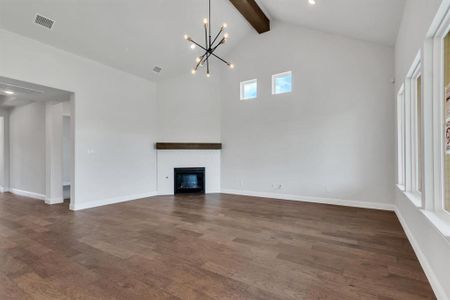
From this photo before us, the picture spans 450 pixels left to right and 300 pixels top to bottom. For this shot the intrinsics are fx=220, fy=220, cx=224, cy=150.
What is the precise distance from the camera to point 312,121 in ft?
16.7

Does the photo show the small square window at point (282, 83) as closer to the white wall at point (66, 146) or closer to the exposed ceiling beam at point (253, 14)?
→ the exposed ceiling beam at point (253, 14)

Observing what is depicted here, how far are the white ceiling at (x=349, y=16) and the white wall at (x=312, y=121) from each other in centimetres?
31

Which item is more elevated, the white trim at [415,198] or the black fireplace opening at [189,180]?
the white trim at [415,198]

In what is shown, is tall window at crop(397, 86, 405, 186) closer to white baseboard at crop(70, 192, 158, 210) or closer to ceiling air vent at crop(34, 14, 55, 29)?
white baseboard at crop(70, 192, 158, 210)

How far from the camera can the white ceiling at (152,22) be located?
135 inches

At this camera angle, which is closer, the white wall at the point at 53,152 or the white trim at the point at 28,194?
the white wall at the point at 53,152

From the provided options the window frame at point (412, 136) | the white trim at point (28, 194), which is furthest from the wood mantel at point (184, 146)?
the window frame at point (412, 136)

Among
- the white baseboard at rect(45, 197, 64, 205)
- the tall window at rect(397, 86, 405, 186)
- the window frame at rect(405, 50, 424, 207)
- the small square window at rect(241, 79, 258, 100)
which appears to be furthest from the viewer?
the small square window at rect(241, 79, 258, 100)

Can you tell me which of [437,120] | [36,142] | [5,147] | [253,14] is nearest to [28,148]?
[36,142]

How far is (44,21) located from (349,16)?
512 cm

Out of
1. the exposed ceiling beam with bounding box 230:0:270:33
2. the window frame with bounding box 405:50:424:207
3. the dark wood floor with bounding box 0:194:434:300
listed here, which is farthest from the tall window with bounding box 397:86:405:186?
the exposed ceiling beam with bounding box 230:0:270:33

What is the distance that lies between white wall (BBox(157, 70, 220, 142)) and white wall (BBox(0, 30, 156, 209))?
0.32 metres

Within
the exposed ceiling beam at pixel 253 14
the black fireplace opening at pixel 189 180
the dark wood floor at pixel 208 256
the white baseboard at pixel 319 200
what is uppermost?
the exposed ceiling beam at pixel 253 14

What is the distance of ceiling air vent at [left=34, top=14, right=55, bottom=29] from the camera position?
352 cm
